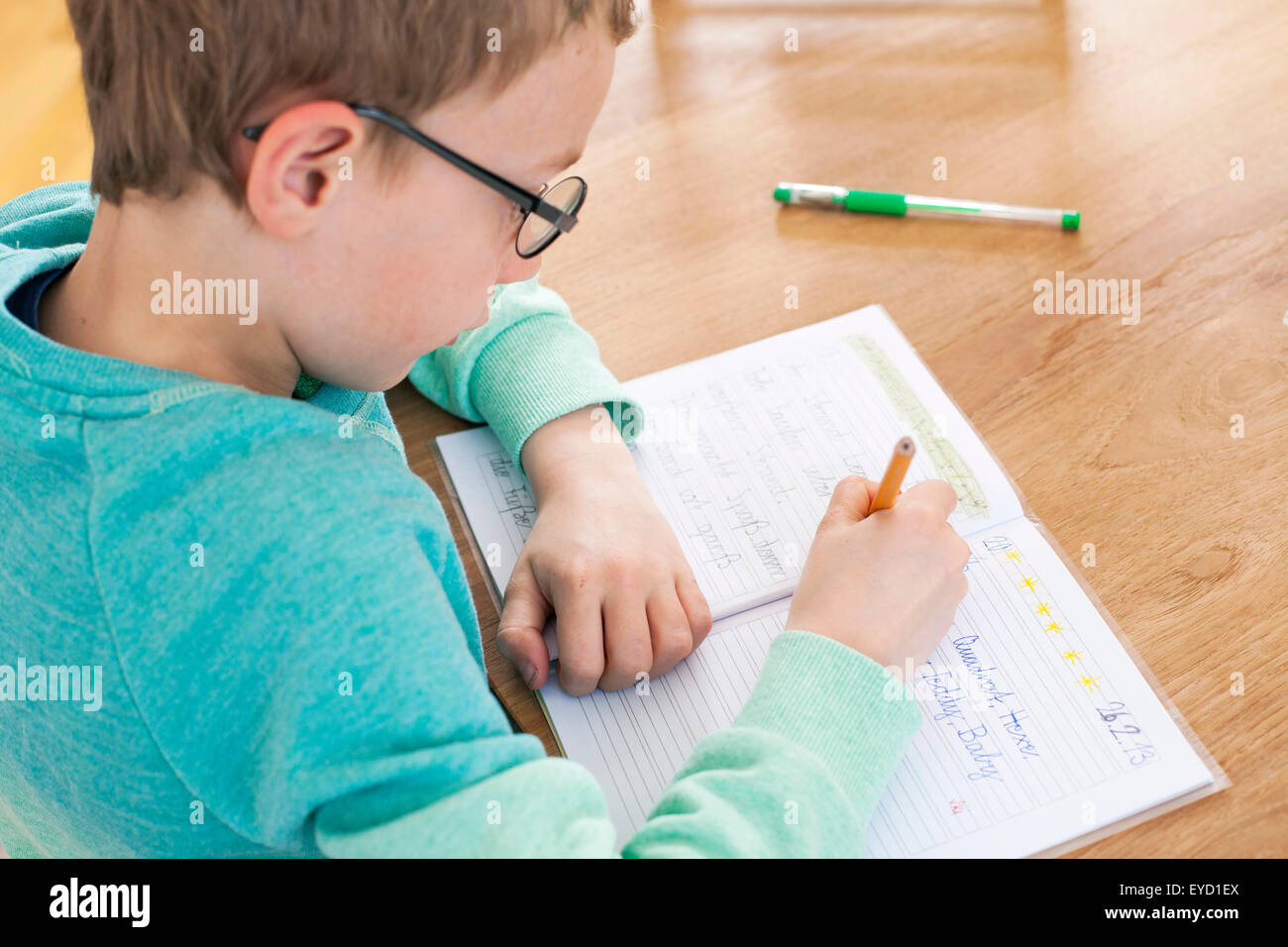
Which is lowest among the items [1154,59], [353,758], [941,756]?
[941,756]

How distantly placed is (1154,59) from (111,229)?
977 mm

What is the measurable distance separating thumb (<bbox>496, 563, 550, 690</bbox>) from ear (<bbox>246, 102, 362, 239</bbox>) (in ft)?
0.95

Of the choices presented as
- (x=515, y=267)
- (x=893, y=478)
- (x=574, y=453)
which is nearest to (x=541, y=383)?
(x=574, y=453)

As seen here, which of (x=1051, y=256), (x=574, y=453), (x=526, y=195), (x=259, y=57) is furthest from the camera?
(x=1051, y=256)

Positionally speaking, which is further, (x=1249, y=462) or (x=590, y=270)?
(x=590, y=270)

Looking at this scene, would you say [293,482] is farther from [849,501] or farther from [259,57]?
[849,501]

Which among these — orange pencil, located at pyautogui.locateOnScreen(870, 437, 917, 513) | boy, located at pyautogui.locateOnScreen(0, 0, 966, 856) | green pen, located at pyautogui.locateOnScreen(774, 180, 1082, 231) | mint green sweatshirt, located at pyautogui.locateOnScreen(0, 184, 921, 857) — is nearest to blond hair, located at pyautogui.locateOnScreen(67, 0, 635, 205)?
boy, located at pyautogui.locateOnScreen(0, 0, 966, 856)

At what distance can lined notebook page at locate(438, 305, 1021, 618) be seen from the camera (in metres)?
0.81

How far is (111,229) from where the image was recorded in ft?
2.13

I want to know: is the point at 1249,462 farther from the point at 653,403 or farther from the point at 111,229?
the point at 111,229

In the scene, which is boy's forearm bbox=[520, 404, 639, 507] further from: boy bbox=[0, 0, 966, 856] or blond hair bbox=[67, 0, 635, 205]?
blond hair bbox=[67, 0, 635, 205]

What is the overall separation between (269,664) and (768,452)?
431 millimetres

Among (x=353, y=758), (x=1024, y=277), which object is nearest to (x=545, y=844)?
(x=353, y=758)

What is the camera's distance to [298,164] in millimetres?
567
